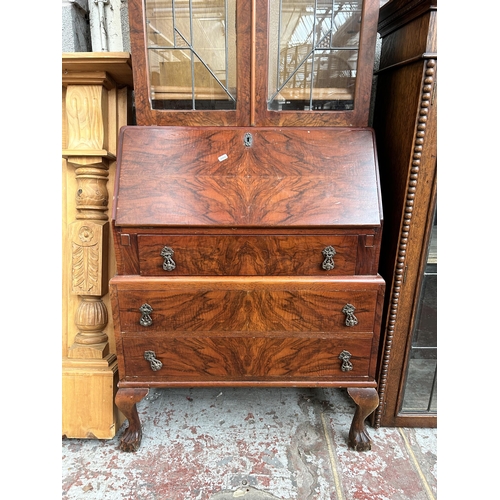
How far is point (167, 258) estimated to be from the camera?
123 cm

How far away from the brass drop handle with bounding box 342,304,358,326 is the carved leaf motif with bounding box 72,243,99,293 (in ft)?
3.60

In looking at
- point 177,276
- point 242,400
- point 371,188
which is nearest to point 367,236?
point 371,188

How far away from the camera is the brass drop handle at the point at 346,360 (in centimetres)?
132

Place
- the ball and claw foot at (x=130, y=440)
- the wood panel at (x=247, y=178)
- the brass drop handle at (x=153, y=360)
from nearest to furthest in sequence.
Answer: the wood panel at (x=247, y=178)
the brass drop handle at (x=153, y=360)
the ball and claw foot at (x=130, y=440)

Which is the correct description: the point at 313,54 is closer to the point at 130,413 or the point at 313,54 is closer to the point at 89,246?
the point at 89,246

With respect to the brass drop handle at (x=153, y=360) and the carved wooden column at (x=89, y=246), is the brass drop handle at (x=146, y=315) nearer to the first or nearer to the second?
the brass drop handle at (x=153, y=360)

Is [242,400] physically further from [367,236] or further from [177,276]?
[367,236]

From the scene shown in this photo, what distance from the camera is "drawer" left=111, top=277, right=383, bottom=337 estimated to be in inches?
49.1

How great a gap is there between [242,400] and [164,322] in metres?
0.74

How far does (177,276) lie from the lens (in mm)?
1257

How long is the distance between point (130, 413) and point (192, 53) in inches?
58.3

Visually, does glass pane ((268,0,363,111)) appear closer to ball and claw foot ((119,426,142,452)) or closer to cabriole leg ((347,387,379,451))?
cabriole leg ((347,387,379,451))

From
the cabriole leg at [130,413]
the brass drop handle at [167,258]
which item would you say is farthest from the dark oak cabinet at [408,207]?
the cabriole leg at [130,413]

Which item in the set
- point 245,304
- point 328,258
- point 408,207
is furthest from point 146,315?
point 408,207
